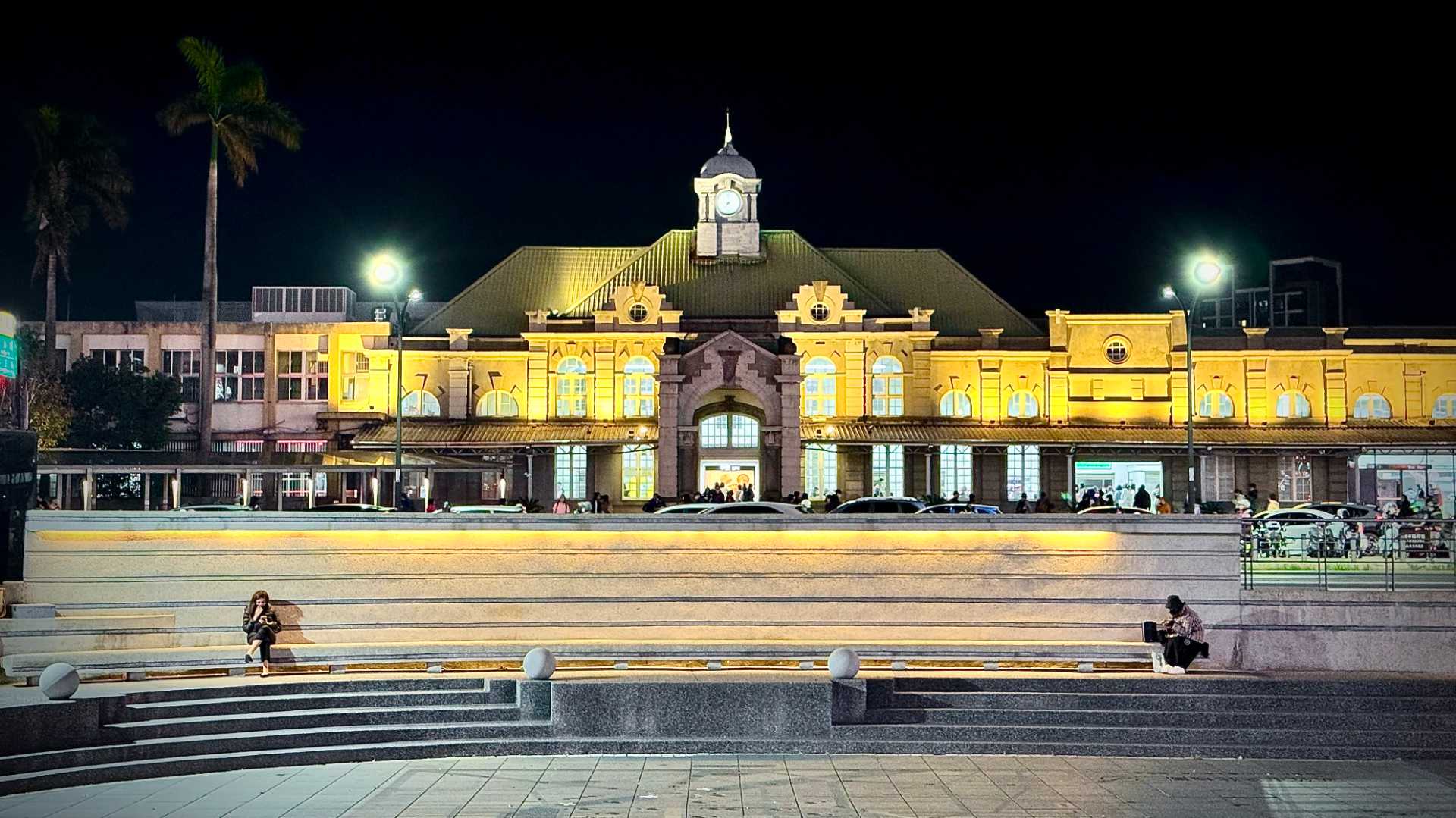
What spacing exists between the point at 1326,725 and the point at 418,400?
40.7 metres

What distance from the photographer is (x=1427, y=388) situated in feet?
182

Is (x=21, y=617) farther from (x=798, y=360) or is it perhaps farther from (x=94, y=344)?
Answer: (x=94, y=344)

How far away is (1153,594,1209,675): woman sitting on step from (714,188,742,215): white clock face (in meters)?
38.0

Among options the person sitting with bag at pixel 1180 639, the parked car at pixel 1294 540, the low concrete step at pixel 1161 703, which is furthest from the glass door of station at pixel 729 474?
the low concrete step at pixel 1161 703

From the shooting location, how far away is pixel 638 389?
54250mm

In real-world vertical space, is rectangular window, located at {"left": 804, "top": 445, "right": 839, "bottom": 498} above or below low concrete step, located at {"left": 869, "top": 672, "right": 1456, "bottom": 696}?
above

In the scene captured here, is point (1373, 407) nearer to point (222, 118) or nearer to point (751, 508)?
point (751, 508)

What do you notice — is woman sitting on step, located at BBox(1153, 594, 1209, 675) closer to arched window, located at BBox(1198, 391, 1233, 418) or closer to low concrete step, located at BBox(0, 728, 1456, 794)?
low concrete step, located at BBox(0, 728, 1456, 794)

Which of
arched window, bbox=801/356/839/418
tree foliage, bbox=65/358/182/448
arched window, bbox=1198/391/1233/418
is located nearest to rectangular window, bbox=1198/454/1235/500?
arched window, bbox=1198/391/1233/418

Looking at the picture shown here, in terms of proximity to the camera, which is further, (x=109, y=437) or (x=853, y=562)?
(x=109, y=437)

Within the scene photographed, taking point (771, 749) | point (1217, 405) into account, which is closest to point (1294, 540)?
point (771, 749)

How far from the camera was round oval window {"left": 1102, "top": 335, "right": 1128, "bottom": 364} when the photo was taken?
55344mm

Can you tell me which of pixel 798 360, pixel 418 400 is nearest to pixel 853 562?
pixel 798 360

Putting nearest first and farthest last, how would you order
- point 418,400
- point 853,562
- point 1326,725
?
point 1326,725 < point 853,562 < point 418,400
